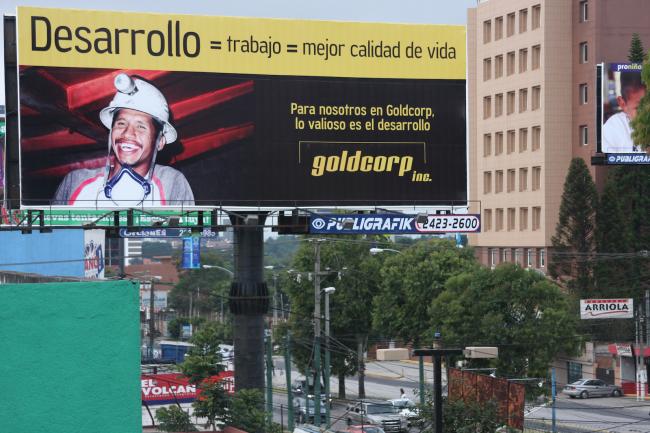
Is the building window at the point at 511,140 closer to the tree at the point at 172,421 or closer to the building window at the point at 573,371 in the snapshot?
the building window at the point at 573,371

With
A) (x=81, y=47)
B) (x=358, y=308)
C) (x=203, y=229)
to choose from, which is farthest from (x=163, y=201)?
(x=358, y=308)

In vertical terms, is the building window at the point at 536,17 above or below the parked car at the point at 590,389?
above

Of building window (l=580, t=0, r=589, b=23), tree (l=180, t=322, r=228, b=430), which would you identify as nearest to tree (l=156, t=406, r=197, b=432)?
tree (l=180, t=322, r=228, b=430)

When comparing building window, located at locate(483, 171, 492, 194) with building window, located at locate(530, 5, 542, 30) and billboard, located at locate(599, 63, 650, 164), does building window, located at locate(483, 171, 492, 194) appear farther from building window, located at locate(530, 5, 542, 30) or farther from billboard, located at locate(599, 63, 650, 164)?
billboard, located at locate(599, 63, 650, 164)

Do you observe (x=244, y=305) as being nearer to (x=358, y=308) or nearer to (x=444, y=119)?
(x=444, y=119)

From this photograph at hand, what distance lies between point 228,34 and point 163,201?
5025 millimetres

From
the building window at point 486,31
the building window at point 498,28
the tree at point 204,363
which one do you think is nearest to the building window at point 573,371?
the building window at point 498,28

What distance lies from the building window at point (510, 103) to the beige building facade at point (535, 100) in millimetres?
65

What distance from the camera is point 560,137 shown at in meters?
80.0

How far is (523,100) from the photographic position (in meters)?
82.2

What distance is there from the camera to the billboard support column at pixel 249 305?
120ft

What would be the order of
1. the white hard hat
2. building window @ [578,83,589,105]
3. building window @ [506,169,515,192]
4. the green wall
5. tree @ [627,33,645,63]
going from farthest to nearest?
building window @ [506,169,515,192] < building window @ [578,83,589,105] < tree @ [627,33,645,63] < the white hard hat < the green wall

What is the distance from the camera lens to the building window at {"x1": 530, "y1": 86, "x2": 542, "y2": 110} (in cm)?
8031

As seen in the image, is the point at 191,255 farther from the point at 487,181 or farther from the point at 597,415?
the point at 487,181
